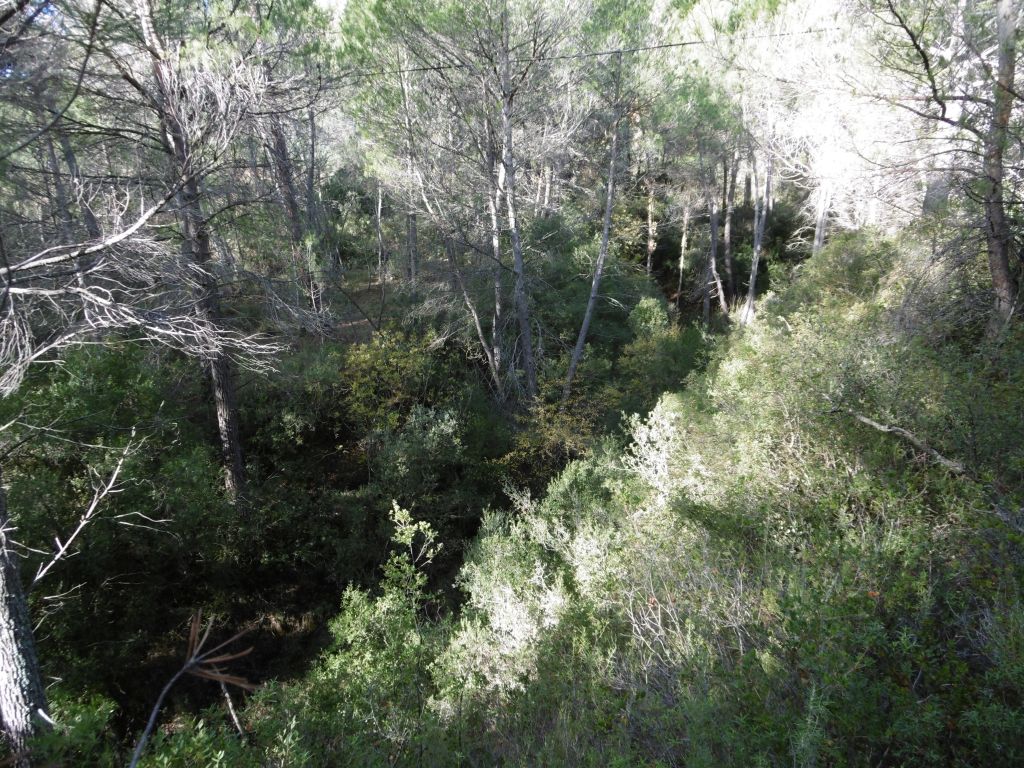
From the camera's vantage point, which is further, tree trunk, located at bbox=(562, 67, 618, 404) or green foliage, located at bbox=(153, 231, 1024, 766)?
tree trunk, located at bbox=(562, 67, 618, 404)

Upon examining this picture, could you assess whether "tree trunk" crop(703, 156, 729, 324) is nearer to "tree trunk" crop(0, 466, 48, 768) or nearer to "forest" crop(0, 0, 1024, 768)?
"forest" crop(0, 0, 1024, 768)

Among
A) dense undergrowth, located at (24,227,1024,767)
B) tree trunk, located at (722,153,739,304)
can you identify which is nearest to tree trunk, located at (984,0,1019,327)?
dense undergrowth, located at (24,227,1024,767)

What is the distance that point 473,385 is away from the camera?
12688mm

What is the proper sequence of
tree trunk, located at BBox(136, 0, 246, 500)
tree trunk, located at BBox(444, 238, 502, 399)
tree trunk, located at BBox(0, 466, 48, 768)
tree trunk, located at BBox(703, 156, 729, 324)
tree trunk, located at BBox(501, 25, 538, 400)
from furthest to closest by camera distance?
tree trunk, located at BBox(703, 156, 729, 324)
tree trunk, located at BBox(444, 238, 502, 399)
tree trunk, located at BBox(501, 25, 538, 400)
tree trunk, located at BBox(136, 0, 246, 500)
tree trunk, located at BBox(0, 466, 48, 768)

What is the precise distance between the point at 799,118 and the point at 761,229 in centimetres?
744

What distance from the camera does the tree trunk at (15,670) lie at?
3527 mm

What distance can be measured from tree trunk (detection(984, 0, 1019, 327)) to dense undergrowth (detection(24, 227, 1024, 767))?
23.9 inches

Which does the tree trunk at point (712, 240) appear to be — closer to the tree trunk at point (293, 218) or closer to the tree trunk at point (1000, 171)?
the tree trunk at point (1000, 171)

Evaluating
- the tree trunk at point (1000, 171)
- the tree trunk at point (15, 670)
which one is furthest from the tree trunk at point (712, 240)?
the tree trunk at point (15, 670)

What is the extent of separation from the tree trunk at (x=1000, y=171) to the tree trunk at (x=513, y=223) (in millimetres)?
7423

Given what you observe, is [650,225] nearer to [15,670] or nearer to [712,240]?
[712,240]

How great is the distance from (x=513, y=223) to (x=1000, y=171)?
7.75 m

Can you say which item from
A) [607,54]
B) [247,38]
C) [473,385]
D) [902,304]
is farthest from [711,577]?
[607,54]

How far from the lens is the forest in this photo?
330cm
